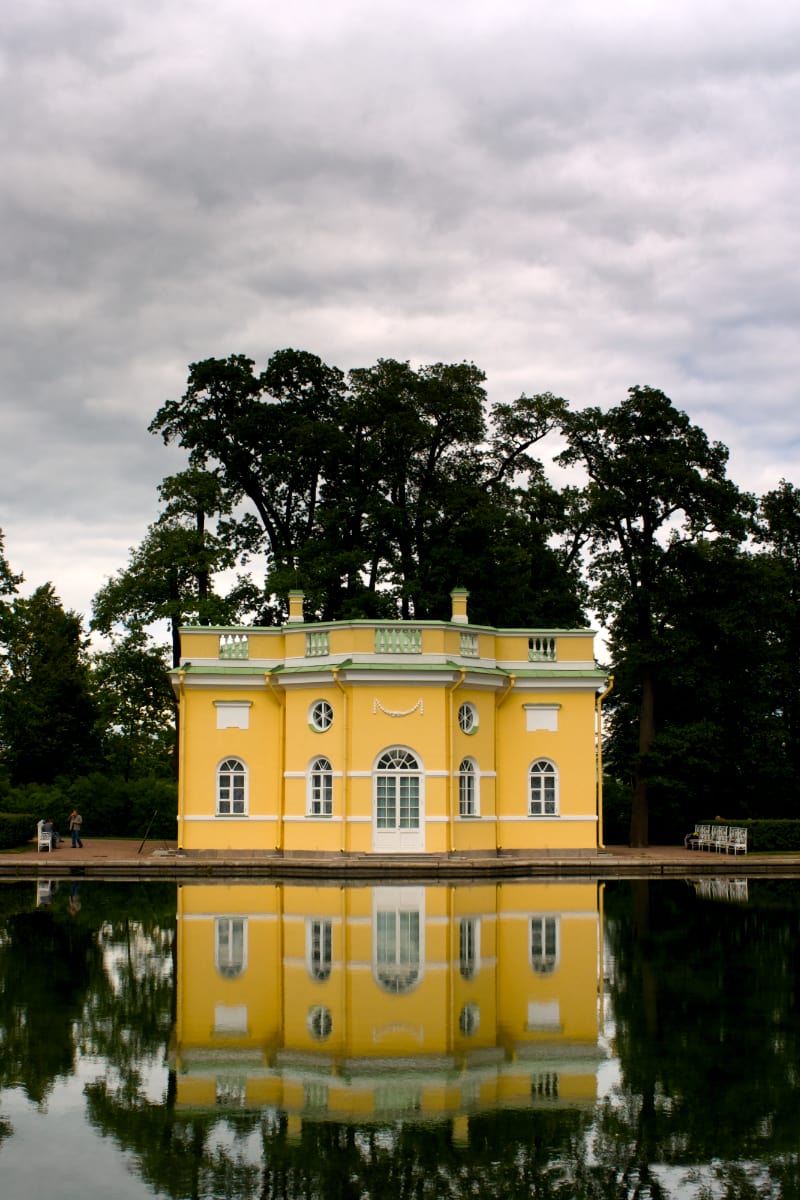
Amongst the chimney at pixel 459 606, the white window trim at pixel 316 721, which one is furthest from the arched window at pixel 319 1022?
the chimney at pixel 459 606

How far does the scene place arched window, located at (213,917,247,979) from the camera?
13.1m

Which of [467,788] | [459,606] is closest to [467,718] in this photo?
[467,788]

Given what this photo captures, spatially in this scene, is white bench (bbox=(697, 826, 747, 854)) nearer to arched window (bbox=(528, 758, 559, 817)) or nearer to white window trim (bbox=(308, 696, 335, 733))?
arched window (bbox=(528, 758, 559, 817))

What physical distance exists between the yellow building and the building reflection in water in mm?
7964

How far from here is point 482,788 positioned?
2831 cm

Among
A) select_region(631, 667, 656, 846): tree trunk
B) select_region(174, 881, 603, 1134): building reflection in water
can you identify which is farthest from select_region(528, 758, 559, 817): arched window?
select_region(174, 881, 603, 1134): building reflection in water

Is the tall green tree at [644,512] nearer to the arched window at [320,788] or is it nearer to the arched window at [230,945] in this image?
the arched window at [320,788]

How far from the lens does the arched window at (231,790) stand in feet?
94.5

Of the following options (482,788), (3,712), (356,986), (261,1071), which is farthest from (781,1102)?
(3,712)

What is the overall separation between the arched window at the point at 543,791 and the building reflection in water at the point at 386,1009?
9.85 metres

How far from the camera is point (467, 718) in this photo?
28.1 m

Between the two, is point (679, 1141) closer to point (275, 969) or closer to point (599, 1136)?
point (599, 1136)

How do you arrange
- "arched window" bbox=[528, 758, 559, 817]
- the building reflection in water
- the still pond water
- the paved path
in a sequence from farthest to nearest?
1. "arched window" bbox=[528, 758, 559, 817]
2. the paved path
3. the building reflection in water
4. the still pond water

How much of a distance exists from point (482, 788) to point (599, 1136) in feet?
68.8
